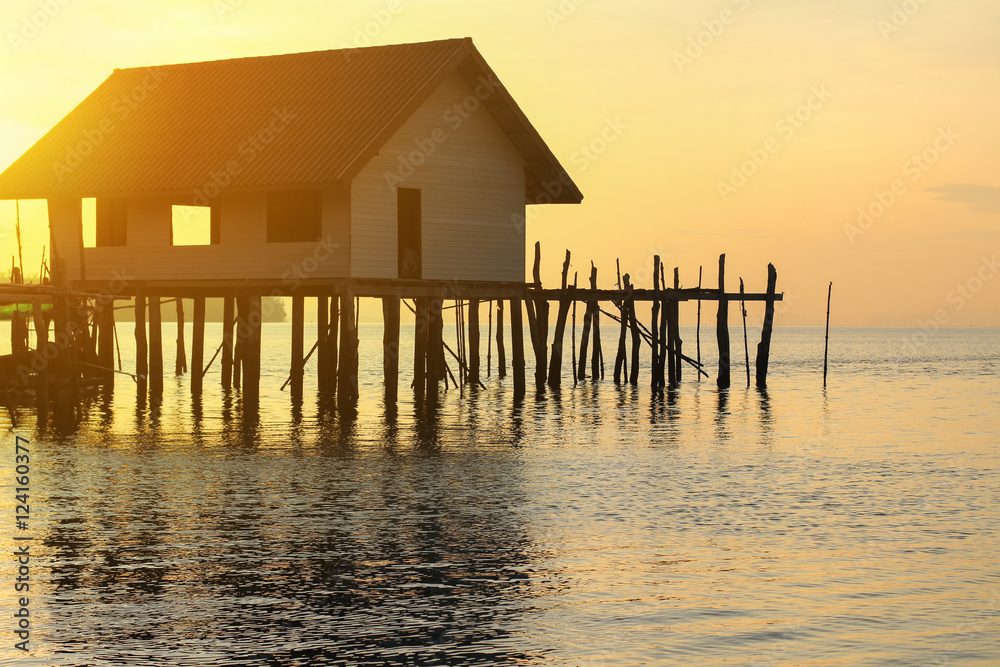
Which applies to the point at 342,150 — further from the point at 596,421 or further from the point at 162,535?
the point at 162,535

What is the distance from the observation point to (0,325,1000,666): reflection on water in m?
10.7

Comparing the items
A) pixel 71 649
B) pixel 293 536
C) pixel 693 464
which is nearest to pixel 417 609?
pixel 71 649

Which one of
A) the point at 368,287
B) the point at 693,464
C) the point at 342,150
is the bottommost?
the point at 693,464

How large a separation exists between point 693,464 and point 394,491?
22.6ft

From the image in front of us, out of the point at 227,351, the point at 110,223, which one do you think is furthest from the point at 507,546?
the point at 227,351

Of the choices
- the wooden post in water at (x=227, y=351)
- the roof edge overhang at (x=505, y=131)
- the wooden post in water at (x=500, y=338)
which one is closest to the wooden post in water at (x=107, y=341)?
the wooden post in water at (x=227, y=351)

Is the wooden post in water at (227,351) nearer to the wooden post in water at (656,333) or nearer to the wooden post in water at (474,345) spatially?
the wooden post in water at (474,345)

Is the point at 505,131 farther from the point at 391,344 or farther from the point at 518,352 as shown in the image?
the point at 518,352

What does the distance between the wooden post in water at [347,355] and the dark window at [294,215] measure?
6.12ft

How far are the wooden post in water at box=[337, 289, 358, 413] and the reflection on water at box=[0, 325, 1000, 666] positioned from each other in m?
0.84

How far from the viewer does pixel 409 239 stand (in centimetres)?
3022

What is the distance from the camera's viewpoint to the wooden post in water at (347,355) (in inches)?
1128

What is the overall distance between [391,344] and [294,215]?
13.1ft

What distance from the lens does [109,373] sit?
123ft
